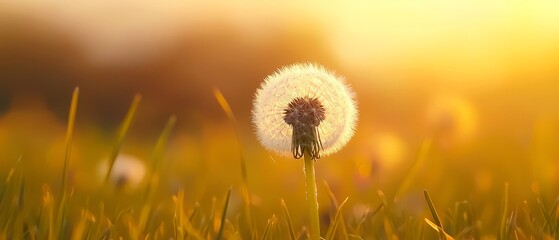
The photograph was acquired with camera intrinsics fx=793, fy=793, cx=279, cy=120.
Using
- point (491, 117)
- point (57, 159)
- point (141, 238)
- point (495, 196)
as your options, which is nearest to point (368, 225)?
point (141, 238)

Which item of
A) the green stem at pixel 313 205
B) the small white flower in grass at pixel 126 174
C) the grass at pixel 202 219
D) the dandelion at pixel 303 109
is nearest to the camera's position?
the green stem at pixel 313 205

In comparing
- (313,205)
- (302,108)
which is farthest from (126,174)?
(313,205)

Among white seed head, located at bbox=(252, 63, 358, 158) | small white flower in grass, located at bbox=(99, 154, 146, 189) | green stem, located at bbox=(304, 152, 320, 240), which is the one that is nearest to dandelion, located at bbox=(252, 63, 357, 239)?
white seed head, located at bbox=(252, 63, 358, 158)

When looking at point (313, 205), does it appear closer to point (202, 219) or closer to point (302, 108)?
point (302, 108)

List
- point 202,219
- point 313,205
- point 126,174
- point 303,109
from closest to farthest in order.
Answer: point 313,205 < point 303,109 < point 202,219 < point 126,174

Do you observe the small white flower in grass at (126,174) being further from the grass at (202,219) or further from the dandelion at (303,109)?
the dandelion at (303,109)

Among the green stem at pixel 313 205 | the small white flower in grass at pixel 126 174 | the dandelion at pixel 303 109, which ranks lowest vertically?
the small white flower in grass at pixel 126 174

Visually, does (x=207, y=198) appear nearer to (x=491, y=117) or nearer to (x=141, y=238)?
(x=141, y=238)

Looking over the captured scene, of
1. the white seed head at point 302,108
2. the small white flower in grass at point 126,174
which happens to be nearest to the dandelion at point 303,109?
the white seed head at point 302,108
